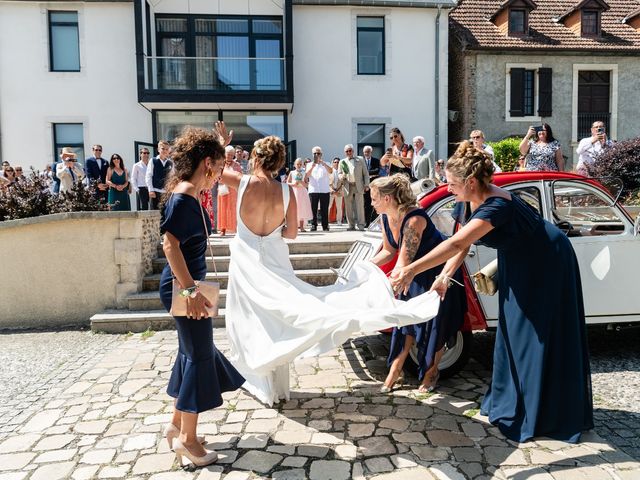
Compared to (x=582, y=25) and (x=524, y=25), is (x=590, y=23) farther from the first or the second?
(x=524, y=25)

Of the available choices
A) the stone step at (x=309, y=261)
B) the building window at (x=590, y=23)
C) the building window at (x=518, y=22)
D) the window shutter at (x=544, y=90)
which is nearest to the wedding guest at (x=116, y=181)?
the stone step at (x=309, y=261)

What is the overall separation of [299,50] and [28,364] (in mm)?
16581

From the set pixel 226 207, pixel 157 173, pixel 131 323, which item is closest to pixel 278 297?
pixel 131 323

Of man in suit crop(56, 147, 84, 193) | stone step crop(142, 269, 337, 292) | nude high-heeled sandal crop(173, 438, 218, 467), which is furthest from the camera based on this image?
man in suit crop(56, 147, 84, 193)

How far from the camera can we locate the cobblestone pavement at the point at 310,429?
3.60 metres

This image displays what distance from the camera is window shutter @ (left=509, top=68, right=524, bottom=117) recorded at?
2248cm

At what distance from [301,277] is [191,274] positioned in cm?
500

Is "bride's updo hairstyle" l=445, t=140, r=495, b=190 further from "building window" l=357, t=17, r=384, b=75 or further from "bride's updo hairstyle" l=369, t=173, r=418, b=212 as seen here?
"building window" l=357, t=17, r=384, b=75

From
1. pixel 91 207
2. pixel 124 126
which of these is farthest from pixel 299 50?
pixel 91 207

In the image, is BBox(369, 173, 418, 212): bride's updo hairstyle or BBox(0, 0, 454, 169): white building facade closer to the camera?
BBox(369, 173, 418, 212): bride's updo hairstyle

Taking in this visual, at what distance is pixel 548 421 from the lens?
3.92m

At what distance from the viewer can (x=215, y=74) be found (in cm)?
1912

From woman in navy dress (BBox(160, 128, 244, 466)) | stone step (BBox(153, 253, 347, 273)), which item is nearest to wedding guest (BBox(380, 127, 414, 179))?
stone step (BBox(153, 253, 347, 273))

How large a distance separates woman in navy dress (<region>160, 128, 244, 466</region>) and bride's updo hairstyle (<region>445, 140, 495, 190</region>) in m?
1.65
